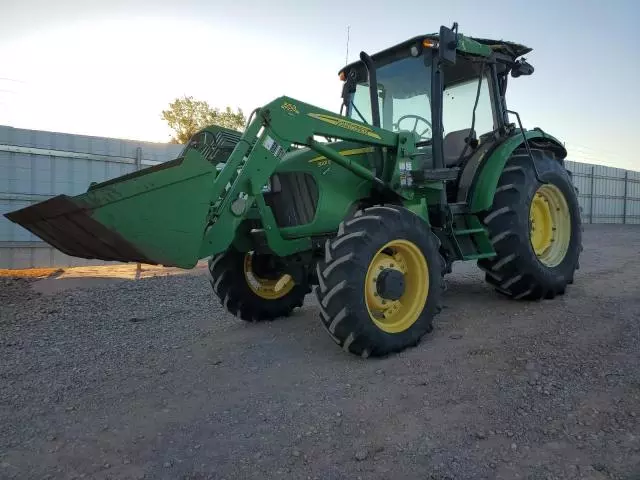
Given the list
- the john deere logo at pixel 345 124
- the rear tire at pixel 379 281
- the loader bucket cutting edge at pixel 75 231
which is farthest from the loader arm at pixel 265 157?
the rear tire at pixel 379 281

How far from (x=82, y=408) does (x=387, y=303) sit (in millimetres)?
2429

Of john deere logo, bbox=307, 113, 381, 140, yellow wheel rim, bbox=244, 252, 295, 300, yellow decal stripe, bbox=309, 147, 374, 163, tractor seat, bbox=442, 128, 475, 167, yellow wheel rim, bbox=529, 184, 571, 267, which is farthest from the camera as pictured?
yellow wheel rim, bbox=529, 184, 571, 267

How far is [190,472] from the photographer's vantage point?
2609 mm

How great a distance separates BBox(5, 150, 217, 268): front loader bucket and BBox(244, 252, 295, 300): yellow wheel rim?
1718mm

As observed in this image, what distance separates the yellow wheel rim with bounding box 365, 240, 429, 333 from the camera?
4324mm

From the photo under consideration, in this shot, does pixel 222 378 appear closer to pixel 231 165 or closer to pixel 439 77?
pixel 231 165

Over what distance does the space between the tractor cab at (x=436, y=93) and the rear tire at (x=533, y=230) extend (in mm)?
600

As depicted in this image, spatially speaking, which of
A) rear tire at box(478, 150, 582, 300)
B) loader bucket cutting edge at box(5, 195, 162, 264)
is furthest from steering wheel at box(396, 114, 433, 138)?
loader bucket cutting edge at box(5, 195, 162, 264)

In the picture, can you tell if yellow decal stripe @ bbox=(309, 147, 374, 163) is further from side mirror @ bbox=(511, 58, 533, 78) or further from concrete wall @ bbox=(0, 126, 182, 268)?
concrete wall @ bbox=(0, 126, 182, 268)

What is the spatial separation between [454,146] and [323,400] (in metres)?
3.60

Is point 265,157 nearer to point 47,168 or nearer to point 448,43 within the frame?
point 448,43

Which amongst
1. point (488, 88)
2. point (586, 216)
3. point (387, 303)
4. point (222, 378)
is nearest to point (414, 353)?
point (387, 303)

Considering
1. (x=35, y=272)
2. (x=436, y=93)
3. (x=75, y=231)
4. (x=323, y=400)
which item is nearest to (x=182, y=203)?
(x=75, y=231)

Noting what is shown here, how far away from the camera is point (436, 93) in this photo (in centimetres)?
544
